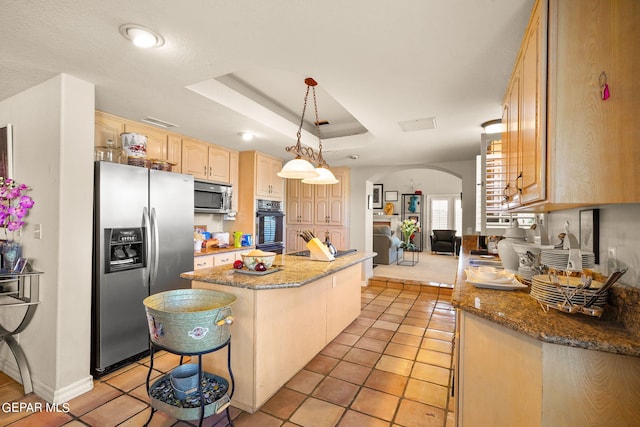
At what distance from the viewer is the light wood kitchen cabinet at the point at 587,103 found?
1070mm

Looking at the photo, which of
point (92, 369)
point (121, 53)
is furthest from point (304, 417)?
point (121, 53)

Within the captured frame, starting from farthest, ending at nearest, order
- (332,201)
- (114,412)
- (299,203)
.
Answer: (299,203) → (332,201) → (114,412)

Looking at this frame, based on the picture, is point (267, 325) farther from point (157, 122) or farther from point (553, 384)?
point (157, 122)

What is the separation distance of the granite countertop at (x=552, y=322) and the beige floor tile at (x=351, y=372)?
1.25 metres

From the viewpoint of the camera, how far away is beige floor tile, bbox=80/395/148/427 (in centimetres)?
188

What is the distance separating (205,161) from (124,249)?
171 cm

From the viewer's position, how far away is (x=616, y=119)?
1.09 m

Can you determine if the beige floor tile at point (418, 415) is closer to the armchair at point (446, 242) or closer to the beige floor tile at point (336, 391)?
the beige floor tile at point (336, 391)

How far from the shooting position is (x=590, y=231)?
5.07 ft

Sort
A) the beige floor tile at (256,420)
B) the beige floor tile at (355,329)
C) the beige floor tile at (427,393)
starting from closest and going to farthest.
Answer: the beige floor tile at (256,420) < the beige floor tile at (427,393) < the beige floor tile at (355,329)

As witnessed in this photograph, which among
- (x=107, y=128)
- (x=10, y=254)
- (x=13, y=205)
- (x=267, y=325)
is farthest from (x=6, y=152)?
(x=267, y=325)

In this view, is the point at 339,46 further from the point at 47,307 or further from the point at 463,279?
the point at 47,307

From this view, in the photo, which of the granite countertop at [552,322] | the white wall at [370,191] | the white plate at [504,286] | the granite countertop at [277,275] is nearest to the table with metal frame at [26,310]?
the granite countertop at [277,275]

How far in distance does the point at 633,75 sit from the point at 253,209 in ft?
13.2
